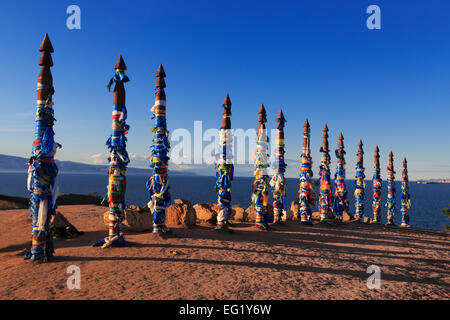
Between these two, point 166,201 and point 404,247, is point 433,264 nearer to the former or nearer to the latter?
point 404,247

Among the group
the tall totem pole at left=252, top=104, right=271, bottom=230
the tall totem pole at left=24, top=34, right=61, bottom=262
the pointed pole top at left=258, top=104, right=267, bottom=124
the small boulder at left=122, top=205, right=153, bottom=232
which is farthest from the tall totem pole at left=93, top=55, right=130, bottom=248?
the pointed pole top at left=258, top=104, right=267, bottom=124

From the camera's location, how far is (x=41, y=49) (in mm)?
9109

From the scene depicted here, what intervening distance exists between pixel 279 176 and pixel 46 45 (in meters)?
14.2

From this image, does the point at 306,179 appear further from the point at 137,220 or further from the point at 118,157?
the point at 118,157

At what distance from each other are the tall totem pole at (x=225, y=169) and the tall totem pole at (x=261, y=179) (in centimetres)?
217

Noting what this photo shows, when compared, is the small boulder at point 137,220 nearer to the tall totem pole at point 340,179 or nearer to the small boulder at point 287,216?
the small boulder at point 287,216

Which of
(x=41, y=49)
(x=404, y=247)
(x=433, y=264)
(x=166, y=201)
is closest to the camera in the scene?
(x=41, y=49)

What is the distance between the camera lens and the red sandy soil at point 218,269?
6488 millimetres

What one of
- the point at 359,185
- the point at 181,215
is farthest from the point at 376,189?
the point at 181,215

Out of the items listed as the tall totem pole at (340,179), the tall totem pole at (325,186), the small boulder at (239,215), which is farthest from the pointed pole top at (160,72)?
the tall totem pole at (340,179)

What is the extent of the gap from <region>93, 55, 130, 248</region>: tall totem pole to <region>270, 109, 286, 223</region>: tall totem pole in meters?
10.3
